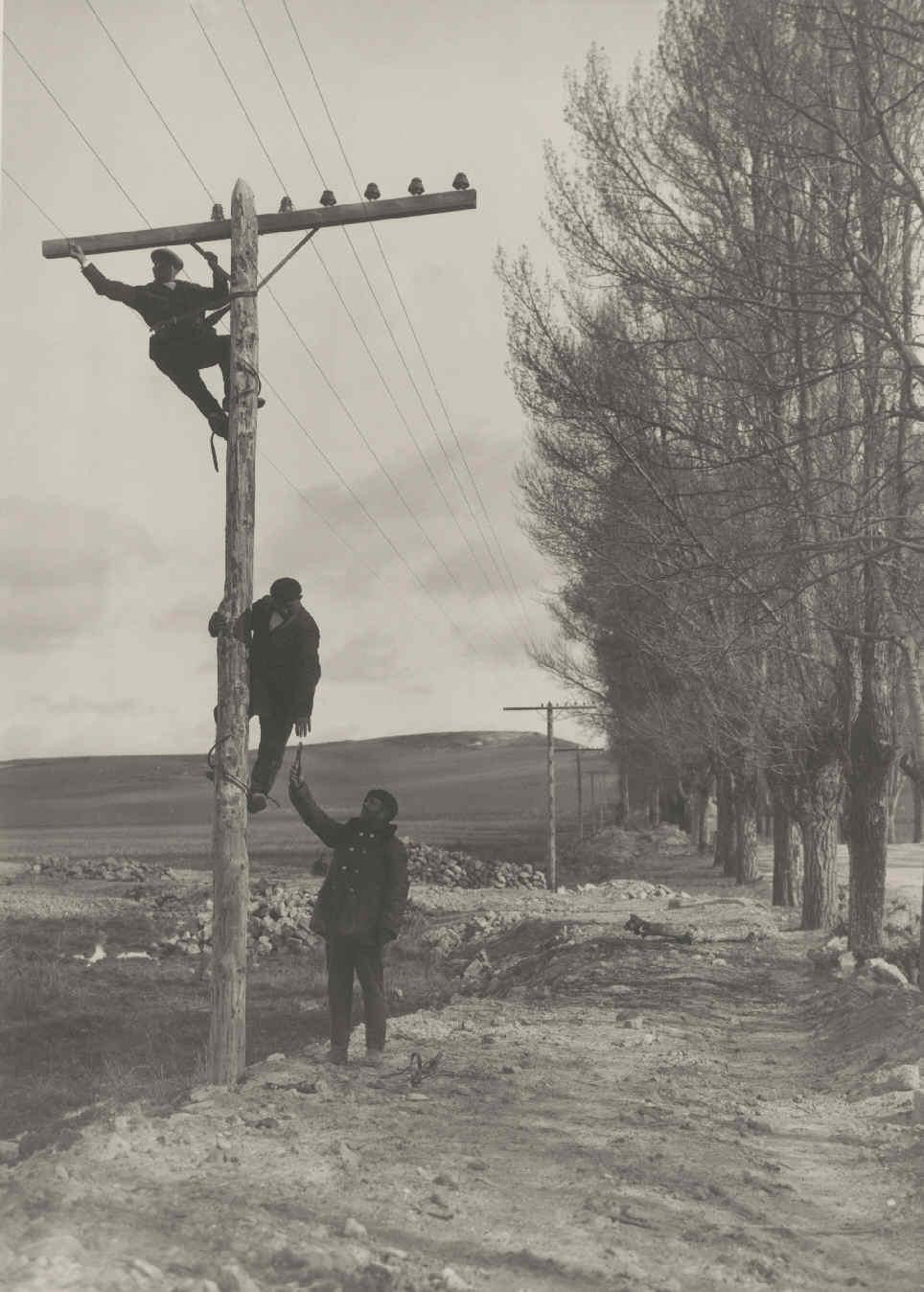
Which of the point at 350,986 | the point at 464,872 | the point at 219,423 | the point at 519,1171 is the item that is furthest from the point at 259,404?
the point at 464,872

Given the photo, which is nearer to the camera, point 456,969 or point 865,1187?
point 865,1187

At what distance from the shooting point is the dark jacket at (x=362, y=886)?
8.80 metres

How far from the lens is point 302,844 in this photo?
56.0 m

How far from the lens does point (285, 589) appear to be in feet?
26.6

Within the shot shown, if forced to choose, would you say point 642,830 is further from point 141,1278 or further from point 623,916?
point 141,1278

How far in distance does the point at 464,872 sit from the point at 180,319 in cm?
2975

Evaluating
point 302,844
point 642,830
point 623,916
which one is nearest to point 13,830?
point 302,844

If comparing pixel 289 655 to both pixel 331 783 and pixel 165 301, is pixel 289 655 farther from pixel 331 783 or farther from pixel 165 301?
pixel 331 783

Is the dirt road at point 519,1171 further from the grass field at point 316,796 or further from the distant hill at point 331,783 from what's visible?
the distant hill at point 331,783

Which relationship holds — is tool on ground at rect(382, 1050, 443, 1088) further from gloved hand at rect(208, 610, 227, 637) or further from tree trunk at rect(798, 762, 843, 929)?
tree trunk at rect(798, 762, 843, 929)

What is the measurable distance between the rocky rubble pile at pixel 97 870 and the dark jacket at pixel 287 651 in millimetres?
27935

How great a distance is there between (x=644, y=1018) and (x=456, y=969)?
25.0ft

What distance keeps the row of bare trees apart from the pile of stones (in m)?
19.4

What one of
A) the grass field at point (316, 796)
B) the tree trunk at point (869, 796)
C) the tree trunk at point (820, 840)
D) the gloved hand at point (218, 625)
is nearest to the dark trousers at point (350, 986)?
the gloved hand at point (218, 625)
